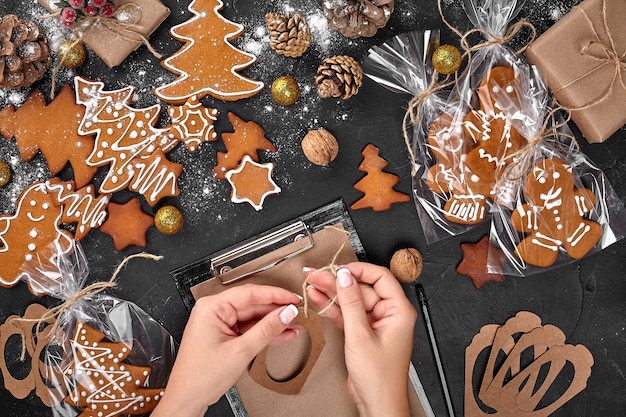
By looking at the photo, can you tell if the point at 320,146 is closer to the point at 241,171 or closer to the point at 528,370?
the point at 241,171

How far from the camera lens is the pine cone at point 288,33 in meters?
1.32

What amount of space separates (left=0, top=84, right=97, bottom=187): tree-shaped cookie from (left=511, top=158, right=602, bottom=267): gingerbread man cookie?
1048 millimetres

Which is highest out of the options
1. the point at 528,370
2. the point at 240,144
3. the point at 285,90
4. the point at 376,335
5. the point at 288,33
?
the point at 288,33

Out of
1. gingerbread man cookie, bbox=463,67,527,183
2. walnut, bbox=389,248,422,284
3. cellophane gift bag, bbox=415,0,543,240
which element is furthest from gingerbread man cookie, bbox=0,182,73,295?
gingerbread man cookie, bbox=463,67,527,183

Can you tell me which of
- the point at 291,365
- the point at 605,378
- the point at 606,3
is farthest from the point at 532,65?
the point at 291,365

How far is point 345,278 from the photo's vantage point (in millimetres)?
1197

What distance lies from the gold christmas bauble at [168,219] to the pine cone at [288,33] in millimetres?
456

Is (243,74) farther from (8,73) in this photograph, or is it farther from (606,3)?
(606,3)

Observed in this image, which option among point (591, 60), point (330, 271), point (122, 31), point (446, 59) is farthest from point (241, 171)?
point (591, 60)

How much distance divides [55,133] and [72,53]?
20cm

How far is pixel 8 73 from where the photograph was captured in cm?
132

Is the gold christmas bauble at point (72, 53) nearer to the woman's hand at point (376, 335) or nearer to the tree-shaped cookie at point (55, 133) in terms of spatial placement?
the tree-shaped cookie at point (55, 133)

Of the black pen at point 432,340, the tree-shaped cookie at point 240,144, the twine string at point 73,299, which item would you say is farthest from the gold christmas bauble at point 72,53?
the black pen at point 432,340

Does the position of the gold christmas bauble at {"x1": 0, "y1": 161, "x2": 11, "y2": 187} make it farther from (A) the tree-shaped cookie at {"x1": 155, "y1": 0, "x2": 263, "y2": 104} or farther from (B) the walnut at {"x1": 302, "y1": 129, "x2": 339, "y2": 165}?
(B) the walnut at {"x1": 302, "y1": 129, "x2": 339, "y2": 165}
